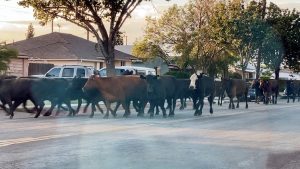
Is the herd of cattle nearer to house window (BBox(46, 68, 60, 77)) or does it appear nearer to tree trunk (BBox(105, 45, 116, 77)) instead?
tree trunk (BBox(105, 45, 116, 77))

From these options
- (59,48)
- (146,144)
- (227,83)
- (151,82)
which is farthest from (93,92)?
(59,48)

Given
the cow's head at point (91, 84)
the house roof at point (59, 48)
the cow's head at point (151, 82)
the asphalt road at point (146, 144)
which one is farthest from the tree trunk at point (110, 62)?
the house roof at point (59, 48)

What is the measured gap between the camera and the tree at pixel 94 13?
35000mm

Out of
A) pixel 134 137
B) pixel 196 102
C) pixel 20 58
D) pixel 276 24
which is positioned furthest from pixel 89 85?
A: pixel 276 24

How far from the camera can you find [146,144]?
1478 centimetres

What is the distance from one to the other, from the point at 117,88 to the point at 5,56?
20.8 m

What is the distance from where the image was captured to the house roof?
5862cm

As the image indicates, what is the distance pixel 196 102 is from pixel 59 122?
335 inches

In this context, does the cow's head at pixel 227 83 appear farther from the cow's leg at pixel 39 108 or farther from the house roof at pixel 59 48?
the house roof at pixel 59 48

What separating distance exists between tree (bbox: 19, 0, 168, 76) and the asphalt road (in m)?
13.7

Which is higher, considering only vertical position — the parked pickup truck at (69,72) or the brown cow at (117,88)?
the parked pickup truck at (69,72)

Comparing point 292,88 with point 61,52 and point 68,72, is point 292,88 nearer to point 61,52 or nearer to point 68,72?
point 61,52

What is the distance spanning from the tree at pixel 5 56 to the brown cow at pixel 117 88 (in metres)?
18.7

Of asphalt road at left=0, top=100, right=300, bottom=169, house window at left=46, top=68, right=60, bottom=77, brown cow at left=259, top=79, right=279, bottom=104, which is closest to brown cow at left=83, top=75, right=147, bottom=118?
asphalt road at left=0, top=100, right=300, bottom=169
